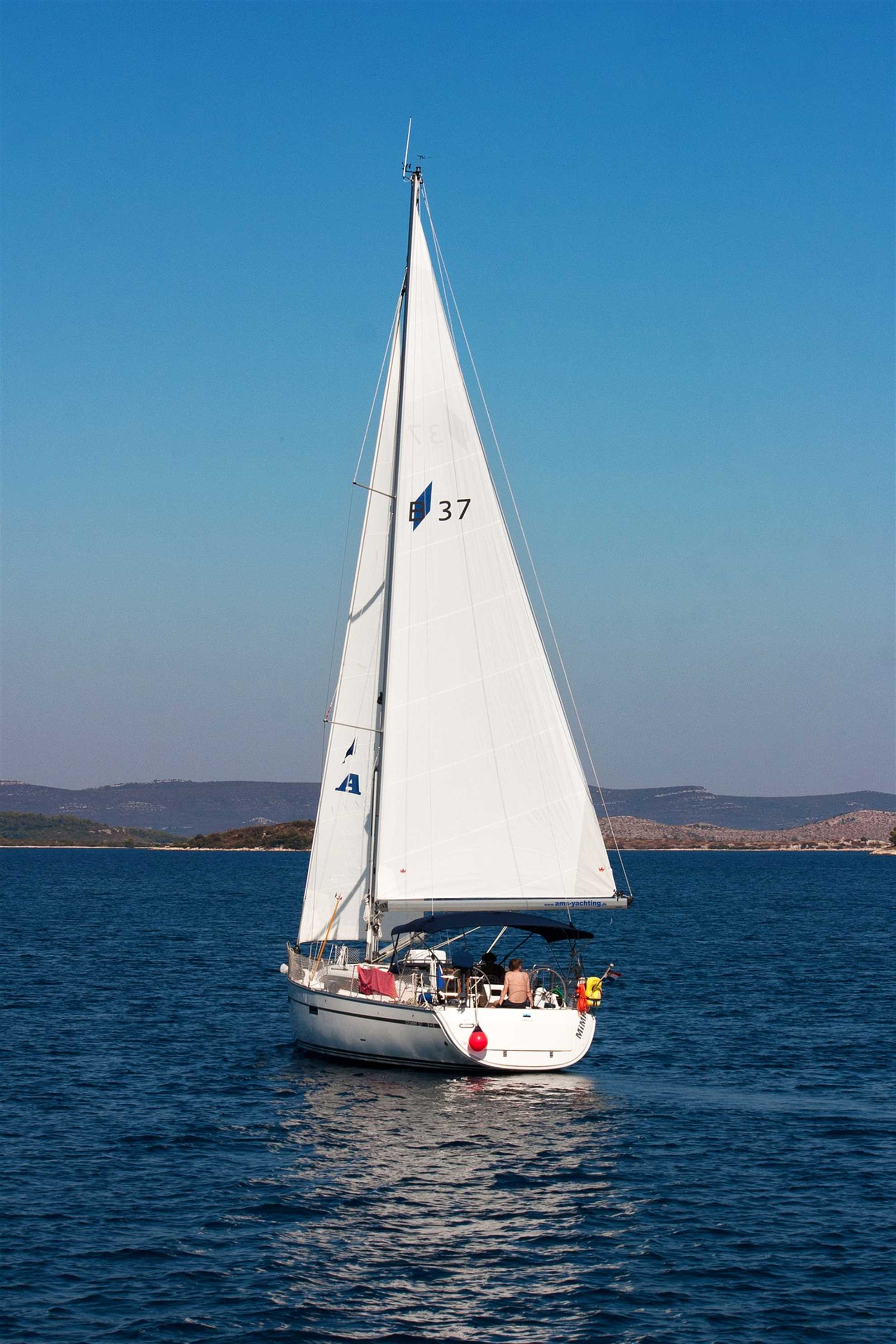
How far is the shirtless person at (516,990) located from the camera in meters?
30.7

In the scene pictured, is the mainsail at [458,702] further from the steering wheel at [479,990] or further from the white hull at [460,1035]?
the white hull at [460,1035]

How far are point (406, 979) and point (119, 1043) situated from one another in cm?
1040

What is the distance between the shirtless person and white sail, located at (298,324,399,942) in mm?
5972

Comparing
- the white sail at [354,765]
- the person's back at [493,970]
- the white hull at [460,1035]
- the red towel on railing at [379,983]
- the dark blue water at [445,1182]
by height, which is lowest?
the dark blue water at [445,1182]

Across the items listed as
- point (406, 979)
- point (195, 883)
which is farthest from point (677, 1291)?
point (195, 883)

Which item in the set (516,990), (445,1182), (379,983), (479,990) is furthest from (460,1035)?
(445,1182)

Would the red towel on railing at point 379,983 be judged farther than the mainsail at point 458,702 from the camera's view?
No

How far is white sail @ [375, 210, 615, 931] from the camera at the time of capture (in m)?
33.4

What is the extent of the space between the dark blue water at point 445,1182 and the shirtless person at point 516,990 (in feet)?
6.47

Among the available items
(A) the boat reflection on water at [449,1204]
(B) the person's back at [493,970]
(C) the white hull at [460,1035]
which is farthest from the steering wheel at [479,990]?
(A) the boat reflection on water at [449,1204]

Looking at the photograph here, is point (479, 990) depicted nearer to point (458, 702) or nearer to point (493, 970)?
point (493, 970)

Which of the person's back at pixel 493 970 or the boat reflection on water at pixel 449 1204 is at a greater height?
the person's back at pixel 493 970

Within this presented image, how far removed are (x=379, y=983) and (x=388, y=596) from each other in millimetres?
9958

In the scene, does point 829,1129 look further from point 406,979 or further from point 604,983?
point 604,983
